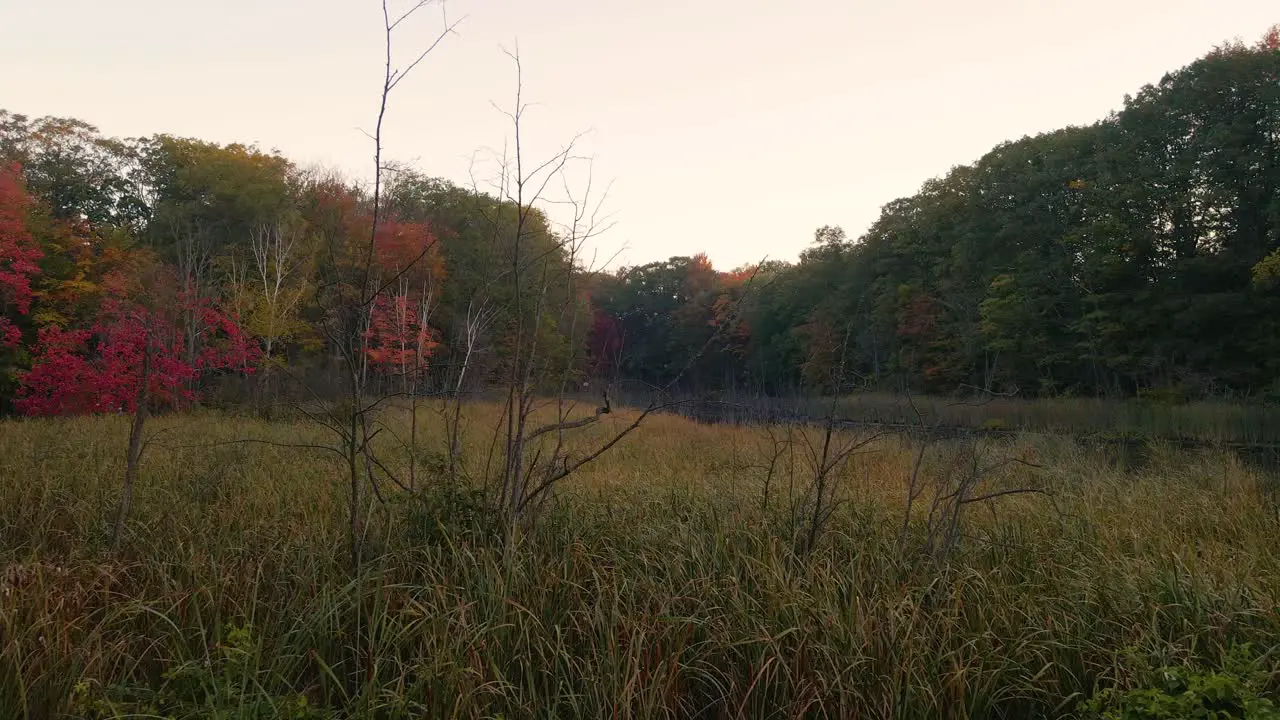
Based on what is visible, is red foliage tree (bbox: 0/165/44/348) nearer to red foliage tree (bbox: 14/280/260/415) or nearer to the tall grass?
red foliage tree (bbox: 14/280/260/415)

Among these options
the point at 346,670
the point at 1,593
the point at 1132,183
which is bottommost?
the point at 346,670

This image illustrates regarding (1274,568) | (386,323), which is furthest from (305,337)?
(1274,568)

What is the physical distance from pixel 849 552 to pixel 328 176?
3314 cm

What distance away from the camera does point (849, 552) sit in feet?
12.4

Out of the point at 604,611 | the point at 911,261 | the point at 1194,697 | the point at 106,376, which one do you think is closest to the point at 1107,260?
the point at 911,261

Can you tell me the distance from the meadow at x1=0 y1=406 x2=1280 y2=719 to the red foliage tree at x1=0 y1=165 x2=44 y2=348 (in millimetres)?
15982

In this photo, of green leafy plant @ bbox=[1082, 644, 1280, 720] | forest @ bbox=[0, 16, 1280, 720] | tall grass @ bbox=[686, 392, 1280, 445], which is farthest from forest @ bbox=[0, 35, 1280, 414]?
green leafy plant @ bbox=[1082, 644, 1280, 720]

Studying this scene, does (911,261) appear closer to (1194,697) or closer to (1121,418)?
(1121,418)

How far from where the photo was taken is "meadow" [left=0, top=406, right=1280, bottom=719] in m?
2.43

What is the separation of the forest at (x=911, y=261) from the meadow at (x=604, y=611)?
29.1 feet

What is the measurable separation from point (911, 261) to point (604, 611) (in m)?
35.6

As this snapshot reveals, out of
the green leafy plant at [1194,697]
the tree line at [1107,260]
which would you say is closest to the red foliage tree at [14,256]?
the tree line at [1107,260]

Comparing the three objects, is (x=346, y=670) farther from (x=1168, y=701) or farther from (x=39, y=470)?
(x=39, y=470)

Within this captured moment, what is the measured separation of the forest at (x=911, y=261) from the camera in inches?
690
